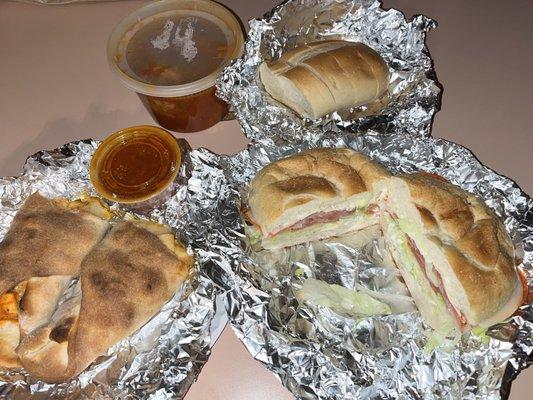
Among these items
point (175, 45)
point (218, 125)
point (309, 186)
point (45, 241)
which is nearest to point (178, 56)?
point (175, 45)

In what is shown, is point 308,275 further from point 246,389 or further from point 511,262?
point 511,262

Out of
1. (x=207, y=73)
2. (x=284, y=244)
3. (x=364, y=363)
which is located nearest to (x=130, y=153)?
(x=207, y=73)

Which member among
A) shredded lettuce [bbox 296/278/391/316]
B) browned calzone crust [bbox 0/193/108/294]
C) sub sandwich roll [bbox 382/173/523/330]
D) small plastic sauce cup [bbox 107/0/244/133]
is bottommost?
browned calzone crust [bbox 0/193/108/294]

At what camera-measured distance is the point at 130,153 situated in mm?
2453

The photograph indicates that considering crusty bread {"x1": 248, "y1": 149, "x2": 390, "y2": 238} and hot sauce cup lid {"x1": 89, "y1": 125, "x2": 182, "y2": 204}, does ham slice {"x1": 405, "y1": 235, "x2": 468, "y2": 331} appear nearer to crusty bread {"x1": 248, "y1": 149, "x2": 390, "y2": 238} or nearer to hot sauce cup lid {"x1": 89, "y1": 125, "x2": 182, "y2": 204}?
crusty bread {"x1": 248, "y1": 149, "x2": 390, "y2": 238}

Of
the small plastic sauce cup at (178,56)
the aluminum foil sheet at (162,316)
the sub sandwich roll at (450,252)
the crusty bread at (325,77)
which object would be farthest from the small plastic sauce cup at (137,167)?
the sub sandwich roll at (450,252)

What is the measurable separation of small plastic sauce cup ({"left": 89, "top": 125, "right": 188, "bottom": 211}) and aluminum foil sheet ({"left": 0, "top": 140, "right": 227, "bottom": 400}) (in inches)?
4.9

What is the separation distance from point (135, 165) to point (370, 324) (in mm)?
1326

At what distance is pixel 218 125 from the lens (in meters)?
2.92

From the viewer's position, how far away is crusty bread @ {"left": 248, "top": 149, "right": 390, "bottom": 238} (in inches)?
87.4

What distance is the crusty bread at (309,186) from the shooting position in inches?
87.4

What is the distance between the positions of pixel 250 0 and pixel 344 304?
2.34 meters

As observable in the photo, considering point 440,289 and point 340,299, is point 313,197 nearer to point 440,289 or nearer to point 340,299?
point 340,299

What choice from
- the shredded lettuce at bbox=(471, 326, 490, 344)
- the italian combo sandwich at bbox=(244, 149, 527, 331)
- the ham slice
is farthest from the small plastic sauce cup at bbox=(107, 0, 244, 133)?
the shredded lettuce at bbox=(471, 326, 490, 344)
